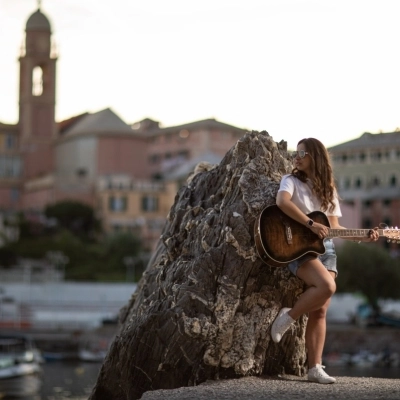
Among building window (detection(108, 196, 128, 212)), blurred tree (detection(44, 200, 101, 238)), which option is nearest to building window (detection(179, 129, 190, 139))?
building window (detection(108, 196, 128, 212))

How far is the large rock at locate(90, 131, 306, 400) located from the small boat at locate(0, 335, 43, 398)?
4339 cm

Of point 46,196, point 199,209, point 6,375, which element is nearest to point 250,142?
point 199,209

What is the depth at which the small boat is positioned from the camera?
5666 cm

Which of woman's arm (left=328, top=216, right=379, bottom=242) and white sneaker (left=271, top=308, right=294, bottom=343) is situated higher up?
woman's arm (left=328, top=216, right=379, bottom=242)

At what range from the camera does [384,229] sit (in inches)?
398

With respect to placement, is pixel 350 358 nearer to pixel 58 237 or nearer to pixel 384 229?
pixel 58 237

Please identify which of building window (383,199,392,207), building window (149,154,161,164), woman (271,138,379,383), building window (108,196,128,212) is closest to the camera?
woman (271,138,379,383)

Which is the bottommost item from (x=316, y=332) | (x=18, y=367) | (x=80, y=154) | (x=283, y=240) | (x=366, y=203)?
(x=18, y=367)

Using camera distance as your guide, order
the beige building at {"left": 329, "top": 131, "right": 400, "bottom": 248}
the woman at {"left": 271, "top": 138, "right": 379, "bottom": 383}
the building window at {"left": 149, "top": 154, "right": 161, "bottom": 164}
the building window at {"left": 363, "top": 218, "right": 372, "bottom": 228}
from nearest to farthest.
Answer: the woman at {"left": 271, "top": 138, "right": 379, "bottom": 383}
the beige building at {"left": 329, "top": 131, "right": 400, "bottom": 248}
the building window at {"left": 363, "top": 218, "right": 372, "bottom": 228}
the building window at {"left": 149, "top": 154, "right": 161, "bottom": 164}

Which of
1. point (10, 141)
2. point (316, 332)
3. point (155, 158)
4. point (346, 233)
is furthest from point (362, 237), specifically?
point (155, 158)

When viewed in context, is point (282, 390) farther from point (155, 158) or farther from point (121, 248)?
point (155, 158)

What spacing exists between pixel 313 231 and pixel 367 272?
70979 mm

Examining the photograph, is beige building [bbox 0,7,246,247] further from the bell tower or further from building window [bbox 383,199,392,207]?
building window [bbox 383,199,392,207]

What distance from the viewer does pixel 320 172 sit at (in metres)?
10.0
